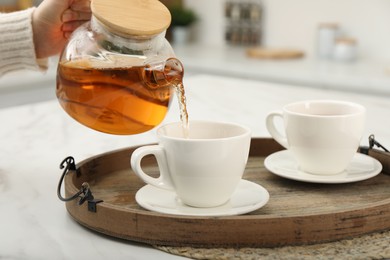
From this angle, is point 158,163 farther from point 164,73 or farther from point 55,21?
point 55,21

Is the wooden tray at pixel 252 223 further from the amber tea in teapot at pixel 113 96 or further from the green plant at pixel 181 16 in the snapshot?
the green plant at pixel 181 16

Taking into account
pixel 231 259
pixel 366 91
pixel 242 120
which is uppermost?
pixel 231 259

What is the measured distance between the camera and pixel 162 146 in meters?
0.86

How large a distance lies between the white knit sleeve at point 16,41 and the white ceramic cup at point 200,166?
0.49 metres

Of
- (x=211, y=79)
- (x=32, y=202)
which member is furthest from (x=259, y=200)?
(x=211, y=79)

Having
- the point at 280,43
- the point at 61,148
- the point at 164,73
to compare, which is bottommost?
the point at 280,43

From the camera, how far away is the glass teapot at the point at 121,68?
0.91m

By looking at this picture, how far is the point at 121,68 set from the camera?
0.93m

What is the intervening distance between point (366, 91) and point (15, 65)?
153 centimetres

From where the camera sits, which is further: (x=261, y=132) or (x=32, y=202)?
(x=261, y=132)

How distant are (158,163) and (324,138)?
258 millimetres

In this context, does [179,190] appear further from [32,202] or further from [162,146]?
[32,202]

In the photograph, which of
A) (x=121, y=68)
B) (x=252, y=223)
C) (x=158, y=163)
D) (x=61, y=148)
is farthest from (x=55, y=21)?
(x=252, y=223)

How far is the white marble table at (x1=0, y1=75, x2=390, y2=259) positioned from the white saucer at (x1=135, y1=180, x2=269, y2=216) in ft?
0.26
